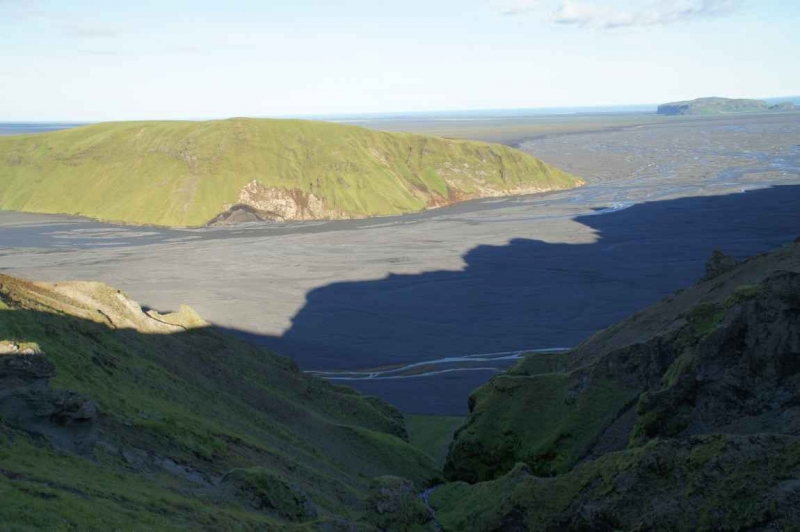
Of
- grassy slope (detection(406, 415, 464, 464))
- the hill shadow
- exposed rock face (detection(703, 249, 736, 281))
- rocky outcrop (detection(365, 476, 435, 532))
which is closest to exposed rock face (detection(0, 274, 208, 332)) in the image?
grassy slope (detection(406, 415, 464, 464))

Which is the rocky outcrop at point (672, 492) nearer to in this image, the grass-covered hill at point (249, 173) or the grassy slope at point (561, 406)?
the grassy slope at point (561, 406)

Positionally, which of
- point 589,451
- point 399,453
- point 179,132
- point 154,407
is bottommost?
point 399,453

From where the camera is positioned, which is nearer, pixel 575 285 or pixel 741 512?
pixel 741 512

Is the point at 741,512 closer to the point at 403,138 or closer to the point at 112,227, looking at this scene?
the point at 112,227

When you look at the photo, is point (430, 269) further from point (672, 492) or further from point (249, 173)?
point (672, 492)

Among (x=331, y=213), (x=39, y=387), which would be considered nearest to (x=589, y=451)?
(x=39, y=387)

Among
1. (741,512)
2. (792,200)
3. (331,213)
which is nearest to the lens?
(741,512)

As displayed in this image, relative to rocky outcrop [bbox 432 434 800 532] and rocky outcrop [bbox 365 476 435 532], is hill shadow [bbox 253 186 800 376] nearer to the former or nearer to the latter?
rocky outcrop [bbox 365 476 435 532]
